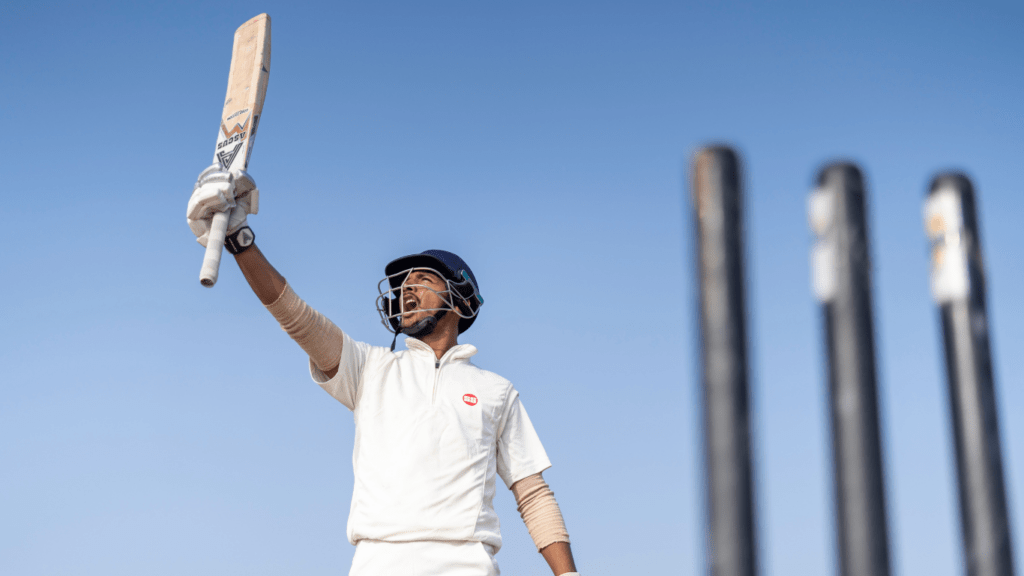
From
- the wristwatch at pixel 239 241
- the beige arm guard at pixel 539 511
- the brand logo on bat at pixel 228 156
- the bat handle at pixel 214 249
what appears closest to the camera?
the bat handle at pixel 214 249

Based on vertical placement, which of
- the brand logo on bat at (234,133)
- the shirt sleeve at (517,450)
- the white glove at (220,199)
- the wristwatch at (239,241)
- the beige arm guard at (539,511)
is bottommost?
the beige arm guard at (539,511)

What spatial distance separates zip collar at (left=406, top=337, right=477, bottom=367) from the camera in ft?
19.3

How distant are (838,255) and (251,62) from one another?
487 cm

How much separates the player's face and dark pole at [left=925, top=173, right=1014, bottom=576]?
4147 mm

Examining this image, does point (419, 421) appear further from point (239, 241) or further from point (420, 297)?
point (239, 241)

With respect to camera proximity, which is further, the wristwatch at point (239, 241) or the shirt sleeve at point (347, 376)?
the shirt sleeve at point (347, 376)

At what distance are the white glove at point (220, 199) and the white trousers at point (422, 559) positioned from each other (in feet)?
6.52

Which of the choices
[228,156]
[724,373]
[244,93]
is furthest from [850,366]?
[244,93]

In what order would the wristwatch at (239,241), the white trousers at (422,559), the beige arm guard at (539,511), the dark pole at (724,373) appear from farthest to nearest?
the beige arm guard at (539,511)
the wristwatch at (239,241)
the white trousers at (422,559)
the dark pole at (724,373)

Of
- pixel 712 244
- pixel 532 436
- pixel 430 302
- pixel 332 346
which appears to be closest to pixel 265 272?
pixel 332 346

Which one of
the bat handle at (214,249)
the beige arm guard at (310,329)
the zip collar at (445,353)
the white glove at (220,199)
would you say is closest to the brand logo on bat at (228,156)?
the white glove at (220,199)

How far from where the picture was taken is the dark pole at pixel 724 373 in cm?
167

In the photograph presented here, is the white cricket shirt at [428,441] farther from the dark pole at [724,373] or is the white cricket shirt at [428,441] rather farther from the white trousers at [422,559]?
the dark pole at [724,373]

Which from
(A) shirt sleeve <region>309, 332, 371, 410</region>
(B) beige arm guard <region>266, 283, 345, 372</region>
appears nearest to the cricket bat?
(B) beige arm guard <region>266, 283, 345, 372</region>
